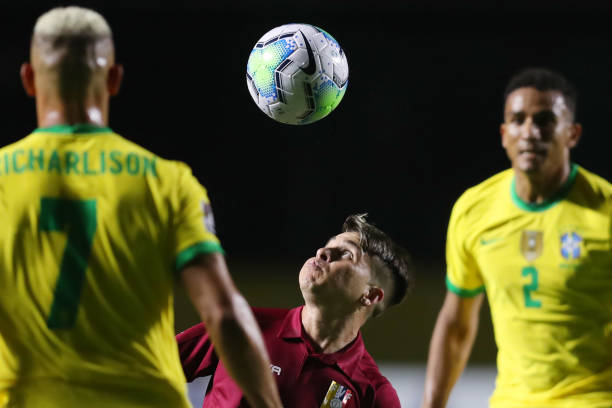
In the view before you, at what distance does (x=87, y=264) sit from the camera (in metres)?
2.33

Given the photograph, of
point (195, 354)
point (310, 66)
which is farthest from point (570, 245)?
point (310, 66)

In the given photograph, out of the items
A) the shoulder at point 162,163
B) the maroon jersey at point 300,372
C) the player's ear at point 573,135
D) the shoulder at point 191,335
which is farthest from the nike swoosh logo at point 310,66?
the shoulder at point 162,163

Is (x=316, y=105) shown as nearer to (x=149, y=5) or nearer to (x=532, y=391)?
(x=532, y=391)

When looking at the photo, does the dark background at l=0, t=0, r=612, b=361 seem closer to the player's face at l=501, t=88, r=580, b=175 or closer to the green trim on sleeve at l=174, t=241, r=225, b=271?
the player's face at l=501, t=88, r=580, b=175

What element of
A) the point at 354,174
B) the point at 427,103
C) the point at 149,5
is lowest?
the point at 354,174

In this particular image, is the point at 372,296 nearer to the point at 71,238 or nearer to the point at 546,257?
the point at 546,257

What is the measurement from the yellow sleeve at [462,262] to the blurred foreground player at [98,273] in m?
1.30

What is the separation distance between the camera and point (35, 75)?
2.46 m

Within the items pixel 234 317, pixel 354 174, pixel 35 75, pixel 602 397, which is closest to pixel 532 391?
pixel 602 397

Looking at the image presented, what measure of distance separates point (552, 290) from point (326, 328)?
1.09 metres

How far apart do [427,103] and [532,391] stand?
22.6 feet

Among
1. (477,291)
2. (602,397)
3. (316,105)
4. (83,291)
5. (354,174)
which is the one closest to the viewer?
(83,291)

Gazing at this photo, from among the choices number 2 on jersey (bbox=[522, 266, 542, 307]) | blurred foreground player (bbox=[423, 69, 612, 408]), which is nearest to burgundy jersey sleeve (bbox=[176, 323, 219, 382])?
blurred foreground player (bbox=[423, 69, 612, 408])

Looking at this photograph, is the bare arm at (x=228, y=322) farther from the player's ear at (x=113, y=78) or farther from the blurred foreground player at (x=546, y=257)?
the blurred foreground player at (x=546, y=257)
